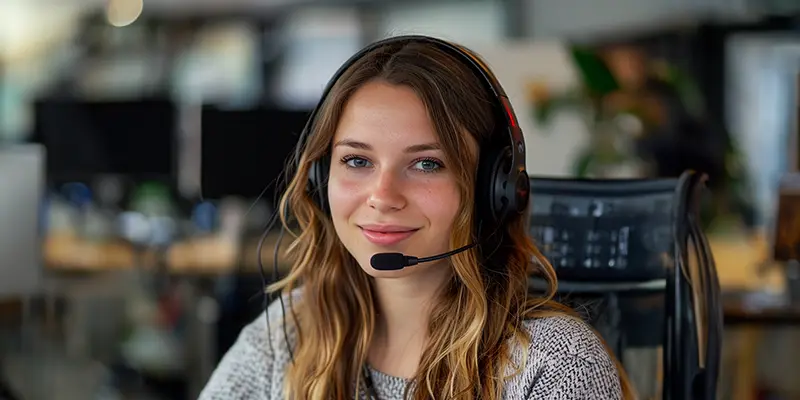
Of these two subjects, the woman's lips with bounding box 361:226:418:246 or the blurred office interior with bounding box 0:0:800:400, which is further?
the blurred office interior with bounding box 0:0:800:400

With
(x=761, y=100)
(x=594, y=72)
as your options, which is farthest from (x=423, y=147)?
(x=761, y=100)

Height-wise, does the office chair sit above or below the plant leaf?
below

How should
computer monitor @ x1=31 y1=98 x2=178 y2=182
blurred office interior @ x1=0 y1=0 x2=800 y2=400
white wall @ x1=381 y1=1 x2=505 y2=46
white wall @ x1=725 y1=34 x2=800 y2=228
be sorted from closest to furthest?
blurred office interior @ x1=0 y1=0 x2=800 y2=400 < computer monitor @ x1=31 y1=98 x2=178 y2=182 < white wall @ x1=725 y1=34 x2=800 y2=228 < white wall @ x1=381 y1=1 x2=505 y2=46

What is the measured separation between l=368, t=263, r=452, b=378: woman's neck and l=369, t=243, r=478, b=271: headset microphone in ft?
0.28

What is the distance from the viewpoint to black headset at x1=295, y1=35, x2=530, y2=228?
1199 millimetres

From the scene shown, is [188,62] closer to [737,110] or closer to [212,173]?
[737,110]

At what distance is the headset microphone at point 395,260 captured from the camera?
1169 mm

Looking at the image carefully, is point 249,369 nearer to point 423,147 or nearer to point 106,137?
point 423,147

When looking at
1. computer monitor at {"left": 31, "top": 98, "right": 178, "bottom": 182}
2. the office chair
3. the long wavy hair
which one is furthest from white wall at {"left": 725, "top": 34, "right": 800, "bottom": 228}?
the long wavy hair

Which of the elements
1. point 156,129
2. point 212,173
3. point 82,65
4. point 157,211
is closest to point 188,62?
point 82,65

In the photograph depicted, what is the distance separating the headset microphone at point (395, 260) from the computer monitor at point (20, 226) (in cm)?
134

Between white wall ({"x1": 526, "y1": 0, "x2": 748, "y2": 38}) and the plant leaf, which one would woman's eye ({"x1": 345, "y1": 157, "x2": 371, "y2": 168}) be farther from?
white wall ({"x1": 526, "y1": 0, "x2": 748, "y2": 38})

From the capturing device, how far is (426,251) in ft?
3.99

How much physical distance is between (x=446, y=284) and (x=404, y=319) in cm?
8
